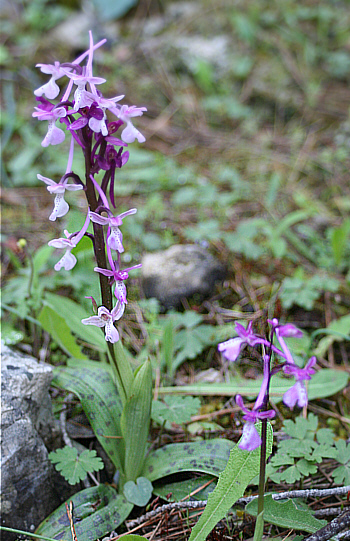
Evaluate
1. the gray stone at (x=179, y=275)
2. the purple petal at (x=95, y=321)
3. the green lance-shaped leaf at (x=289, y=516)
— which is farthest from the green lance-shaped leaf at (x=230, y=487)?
the gray stone at (x=179, y=275)

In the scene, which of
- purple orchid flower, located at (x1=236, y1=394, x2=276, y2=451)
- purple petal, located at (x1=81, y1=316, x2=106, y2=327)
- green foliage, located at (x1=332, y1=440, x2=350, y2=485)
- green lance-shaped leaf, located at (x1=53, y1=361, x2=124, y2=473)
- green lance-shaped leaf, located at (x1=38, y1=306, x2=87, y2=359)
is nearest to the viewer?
purple orchid flower, located at (x1=236, y1=394, x2=276, y2=451)

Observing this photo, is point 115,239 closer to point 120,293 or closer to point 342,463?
point 120,293

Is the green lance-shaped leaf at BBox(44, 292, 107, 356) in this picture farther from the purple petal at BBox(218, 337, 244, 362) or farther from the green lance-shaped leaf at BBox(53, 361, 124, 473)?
the purple petal at BBox(218, 337, 244, 362)

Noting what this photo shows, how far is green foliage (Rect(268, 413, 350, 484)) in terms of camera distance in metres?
1.66

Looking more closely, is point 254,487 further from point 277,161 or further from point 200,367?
point 277,161

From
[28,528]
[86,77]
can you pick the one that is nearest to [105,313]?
[86,77]

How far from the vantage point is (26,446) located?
168cm

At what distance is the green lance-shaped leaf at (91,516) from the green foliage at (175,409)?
35 cm

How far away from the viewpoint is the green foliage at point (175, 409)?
184 cm

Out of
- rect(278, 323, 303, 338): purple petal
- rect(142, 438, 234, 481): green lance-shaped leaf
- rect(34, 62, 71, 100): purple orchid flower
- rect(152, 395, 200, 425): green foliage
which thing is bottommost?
rect(142, 438, 234, 481): green lance-shaped leaf

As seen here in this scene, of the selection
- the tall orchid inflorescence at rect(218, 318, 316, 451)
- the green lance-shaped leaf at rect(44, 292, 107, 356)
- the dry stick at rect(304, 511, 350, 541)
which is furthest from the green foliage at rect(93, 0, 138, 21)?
the dry stick at rect(304, 511, 350, 541)

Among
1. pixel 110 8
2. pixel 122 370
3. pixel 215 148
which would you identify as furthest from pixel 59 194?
pixel 110 8

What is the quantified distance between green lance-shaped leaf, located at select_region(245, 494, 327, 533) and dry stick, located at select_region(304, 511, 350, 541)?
0.11m

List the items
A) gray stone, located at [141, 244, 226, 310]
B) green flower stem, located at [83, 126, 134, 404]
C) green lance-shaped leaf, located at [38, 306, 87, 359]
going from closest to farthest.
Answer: green flower stem, located at [83, 126, 134, 404] → green lance-shaped leaf, located at [38, 306, 87, 359] → gray stone, located at [141, 244, 226, 310]
